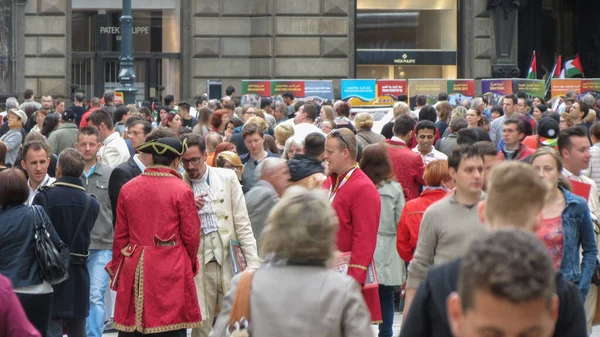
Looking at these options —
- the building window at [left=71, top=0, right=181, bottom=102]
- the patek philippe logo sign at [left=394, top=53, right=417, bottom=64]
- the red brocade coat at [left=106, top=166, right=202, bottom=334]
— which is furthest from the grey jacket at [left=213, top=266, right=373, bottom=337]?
the patek philippe logo sign at [left=394, top=53, right=417, bottom=64]

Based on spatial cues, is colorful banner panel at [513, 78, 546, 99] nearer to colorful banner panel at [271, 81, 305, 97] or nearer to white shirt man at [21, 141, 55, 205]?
colorful banner panel at [271, 81, 305, 97]

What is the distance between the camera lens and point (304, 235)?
464cm

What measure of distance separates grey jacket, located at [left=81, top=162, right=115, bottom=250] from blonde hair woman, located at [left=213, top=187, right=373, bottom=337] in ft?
18.2

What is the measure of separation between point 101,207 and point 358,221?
2981mm

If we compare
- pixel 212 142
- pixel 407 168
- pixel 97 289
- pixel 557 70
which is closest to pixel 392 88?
pixel 557 70

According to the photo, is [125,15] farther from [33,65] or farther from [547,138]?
[547,138]

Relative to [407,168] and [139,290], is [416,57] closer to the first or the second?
[407,168]

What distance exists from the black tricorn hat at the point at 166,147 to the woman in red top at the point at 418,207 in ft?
4.86

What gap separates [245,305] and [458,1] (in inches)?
994

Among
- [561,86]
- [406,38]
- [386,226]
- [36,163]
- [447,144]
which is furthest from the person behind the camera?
[406,38]

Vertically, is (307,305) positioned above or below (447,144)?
below

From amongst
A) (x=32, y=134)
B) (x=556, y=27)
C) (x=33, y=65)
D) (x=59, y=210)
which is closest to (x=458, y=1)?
(x=556, y=27)

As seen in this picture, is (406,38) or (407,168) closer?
(407,168)

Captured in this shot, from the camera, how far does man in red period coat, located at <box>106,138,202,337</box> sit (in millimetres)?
7945
